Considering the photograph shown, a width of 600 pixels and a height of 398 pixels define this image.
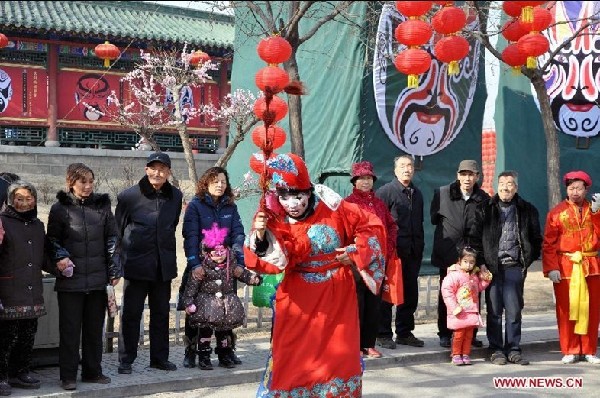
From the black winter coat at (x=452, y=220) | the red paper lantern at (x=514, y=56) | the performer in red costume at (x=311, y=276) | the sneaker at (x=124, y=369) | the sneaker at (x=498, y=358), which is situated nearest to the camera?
the performer in red costume at (x=311, y=276)

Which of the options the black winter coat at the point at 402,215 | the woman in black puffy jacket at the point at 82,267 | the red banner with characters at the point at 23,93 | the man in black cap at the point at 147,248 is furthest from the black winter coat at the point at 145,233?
the red banner with characters at the point at 23,93

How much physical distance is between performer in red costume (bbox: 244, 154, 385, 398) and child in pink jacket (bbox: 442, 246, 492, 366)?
3.07 m

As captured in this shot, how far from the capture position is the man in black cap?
7.04 metres

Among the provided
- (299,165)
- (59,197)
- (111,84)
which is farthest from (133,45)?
(299,165)

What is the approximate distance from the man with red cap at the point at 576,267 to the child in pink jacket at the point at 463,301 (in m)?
0.74

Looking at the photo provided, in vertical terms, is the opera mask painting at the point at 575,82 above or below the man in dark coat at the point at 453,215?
above

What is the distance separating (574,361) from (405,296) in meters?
1.77

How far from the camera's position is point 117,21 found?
23.2m

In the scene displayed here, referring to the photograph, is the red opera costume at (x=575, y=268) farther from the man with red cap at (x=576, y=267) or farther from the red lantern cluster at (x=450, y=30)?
the red lantern cluster at (x=450, y=30)

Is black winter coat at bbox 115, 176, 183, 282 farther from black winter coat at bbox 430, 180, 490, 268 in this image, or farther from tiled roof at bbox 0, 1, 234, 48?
tiled roof at bbox 0, 1, 234, 48

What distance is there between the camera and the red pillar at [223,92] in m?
23.9

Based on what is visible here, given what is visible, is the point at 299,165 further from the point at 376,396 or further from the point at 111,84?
the point at 111,84

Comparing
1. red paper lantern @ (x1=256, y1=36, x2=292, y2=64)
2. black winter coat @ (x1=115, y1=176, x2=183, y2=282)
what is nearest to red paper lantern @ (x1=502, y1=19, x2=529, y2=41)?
red paper lantern @ (x1=256, y1=36, x2=292, y2=64)

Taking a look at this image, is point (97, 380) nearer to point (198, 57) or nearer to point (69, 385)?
point (69, 385)
